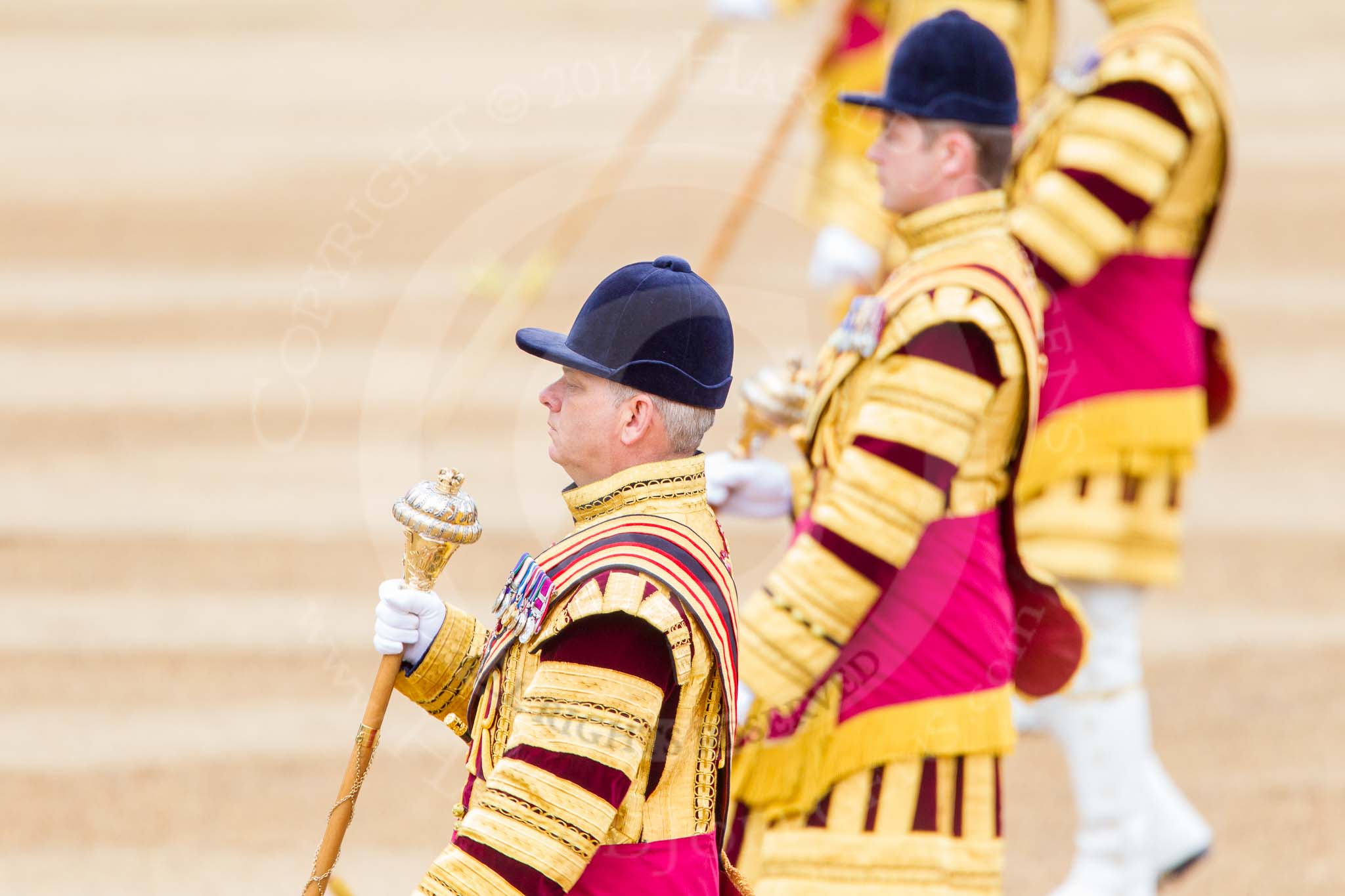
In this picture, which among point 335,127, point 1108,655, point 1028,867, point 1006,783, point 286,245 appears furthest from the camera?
point 335,127

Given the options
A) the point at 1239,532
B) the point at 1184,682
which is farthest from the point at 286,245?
the point at 1184,682

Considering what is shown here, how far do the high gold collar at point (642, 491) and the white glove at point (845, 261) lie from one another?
2638mm

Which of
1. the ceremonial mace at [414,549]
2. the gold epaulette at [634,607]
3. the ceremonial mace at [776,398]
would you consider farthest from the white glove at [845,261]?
Answer: the gold epaulette at [634,607]

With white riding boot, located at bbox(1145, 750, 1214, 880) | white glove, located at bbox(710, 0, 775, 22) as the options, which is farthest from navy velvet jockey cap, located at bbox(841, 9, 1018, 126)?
white glove, located at bbox(710, 0, 775, 22)

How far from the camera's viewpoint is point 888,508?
3.13 meters

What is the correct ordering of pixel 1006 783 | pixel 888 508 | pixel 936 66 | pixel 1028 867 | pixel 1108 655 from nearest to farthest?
pixel 888 508 → pixel 936 66 → pixel 1108 655 → pixel 1028 867 → pixel 1006 783

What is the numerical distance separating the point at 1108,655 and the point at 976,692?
143 centimetres

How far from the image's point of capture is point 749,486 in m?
3.66

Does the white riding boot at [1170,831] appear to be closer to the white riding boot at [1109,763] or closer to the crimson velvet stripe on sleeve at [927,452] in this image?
the white riding boot at [1109,763]

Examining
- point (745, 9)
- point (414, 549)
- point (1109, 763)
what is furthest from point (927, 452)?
point (745, 9)

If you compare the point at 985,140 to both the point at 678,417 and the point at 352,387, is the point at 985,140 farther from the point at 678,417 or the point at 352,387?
the point at 352,387

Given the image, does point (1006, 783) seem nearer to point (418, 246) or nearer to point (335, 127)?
point (418, 246)

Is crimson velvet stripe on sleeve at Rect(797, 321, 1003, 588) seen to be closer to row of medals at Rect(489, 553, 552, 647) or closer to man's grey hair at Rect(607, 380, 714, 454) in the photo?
man's grey hair at Rect(607, 380, 714, 454)

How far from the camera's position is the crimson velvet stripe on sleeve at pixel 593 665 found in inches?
88.0
